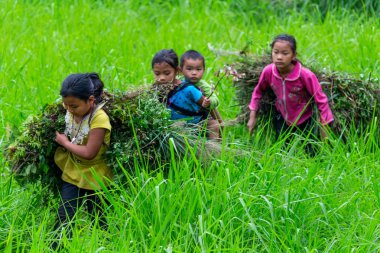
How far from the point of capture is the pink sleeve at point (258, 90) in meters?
6.36

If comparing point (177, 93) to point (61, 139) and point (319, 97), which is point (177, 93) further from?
point (319, 97)

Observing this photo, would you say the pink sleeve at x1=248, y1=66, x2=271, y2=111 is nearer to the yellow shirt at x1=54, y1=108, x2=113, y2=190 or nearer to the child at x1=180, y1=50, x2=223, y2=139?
the child at x1=180, y1=50, x2=223, y2=139

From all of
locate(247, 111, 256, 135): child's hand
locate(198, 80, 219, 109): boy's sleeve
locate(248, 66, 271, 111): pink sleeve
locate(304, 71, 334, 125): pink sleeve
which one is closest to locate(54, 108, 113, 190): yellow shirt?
locate(198, 80, 219, 109): boy's sleeve

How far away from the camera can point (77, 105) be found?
475 cm

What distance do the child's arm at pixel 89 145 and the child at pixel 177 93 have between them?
2.84ft

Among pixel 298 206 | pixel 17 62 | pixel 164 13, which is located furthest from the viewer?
pixel 164 13

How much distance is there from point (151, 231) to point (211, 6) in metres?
6.34

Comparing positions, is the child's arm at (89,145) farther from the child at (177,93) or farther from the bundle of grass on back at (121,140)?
the child at (177,93)

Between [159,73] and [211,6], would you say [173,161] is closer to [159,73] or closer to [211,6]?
[159,73]

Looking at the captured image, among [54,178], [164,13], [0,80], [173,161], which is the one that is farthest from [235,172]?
[164,13]

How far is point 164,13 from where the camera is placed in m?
10.0

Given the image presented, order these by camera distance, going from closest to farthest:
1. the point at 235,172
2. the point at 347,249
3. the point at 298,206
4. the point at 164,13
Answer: the point at 347,249 → the point at 298,206 → the point at 235,172 → the point at 164,13

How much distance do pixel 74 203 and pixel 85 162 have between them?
25 centimetres

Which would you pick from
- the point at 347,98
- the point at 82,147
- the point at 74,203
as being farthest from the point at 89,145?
the point at 347,98
